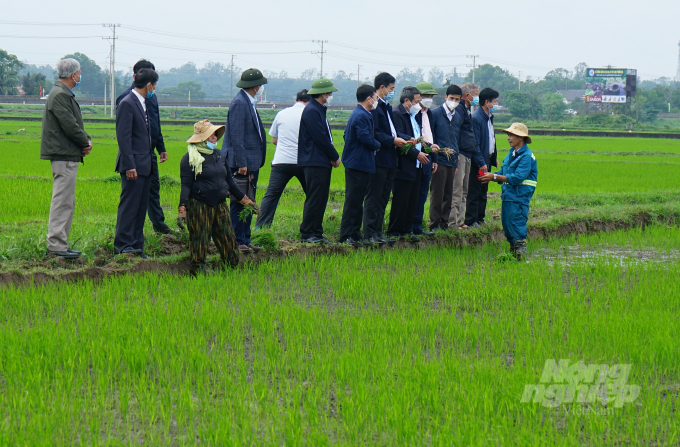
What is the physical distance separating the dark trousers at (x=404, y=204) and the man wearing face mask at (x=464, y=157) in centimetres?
84

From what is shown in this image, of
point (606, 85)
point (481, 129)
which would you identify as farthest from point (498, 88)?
point (481, 129)

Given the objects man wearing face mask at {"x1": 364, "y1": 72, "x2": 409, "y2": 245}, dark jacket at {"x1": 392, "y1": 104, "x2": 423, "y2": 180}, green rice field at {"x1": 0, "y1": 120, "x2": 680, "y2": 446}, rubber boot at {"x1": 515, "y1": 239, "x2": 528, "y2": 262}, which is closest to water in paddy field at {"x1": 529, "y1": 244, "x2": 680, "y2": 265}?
green rice field at {"x1": 0, "y1": 120, "x2": 680, "y2": 446}

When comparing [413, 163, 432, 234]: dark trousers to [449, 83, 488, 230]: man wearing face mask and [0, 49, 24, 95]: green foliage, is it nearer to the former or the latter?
[449, 83, 488, 230]: man wearing face mask

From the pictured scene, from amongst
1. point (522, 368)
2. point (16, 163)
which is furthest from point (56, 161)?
point (16, 163)

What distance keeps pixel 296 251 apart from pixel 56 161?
2364 mm

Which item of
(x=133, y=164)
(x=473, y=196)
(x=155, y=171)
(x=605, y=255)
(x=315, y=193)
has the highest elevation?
(x=133, y=164)

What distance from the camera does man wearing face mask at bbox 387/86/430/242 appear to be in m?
7.45

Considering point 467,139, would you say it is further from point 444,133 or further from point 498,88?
point 498,88

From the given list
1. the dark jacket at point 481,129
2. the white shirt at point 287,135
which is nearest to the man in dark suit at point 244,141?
the white shirt at point 287,135

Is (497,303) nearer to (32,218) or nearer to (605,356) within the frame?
Result: (605,356)

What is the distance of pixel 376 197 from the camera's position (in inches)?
285

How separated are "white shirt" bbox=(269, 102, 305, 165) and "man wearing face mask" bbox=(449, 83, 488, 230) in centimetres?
203

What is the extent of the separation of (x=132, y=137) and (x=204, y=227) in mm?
1183

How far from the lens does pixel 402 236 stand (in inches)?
301
